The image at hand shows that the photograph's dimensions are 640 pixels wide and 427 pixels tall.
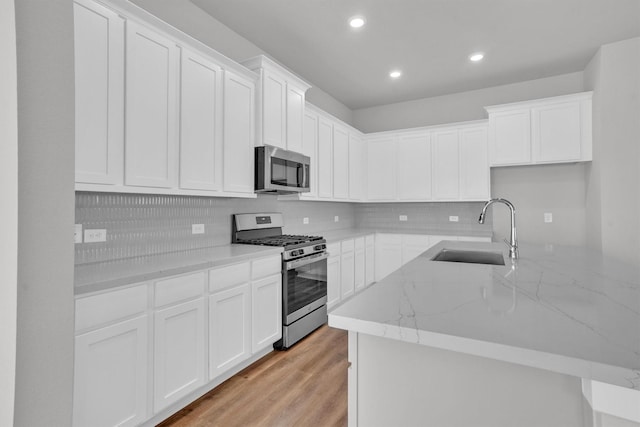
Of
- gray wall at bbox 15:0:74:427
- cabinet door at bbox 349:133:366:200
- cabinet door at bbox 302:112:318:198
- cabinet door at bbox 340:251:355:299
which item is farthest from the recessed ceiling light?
gray wall at bbox 15:0:74:427

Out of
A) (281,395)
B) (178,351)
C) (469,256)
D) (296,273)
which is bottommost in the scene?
(281,395)

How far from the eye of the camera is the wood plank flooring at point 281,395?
1863mm

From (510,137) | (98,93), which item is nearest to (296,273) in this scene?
(98,93)

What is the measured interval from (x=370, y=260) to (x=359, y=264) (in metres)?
0.39

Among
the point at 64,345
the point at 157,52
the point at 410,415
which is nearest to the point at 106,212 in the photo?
the point at 157,52

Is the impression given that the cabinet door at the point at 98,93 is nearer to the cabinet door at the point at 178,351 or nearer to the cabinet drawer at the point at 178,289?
the cabinet drawer at the point at 178,289

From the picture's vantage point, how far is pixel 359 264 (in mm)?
4391

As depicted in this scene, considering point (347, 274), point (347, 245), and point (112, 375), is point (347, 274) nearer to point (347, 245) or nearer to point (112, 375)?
point (347, 245)

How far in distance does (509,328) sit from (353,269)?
134 inches

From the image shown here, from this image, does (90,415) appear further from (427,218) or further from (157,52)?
(427,218)

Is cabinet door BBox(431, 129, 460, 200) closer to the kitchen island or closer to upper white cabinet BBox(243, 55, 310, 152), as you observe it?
upper white cabinet BBox(243, 55, 310, 152)

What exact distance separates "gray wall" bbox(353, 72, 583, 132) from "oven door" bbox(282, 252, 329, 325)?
299 cm

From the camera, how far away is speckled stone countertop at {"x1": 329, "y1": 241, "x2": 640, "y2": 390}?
712mm

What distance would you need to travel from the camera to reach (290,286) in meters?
2.78
